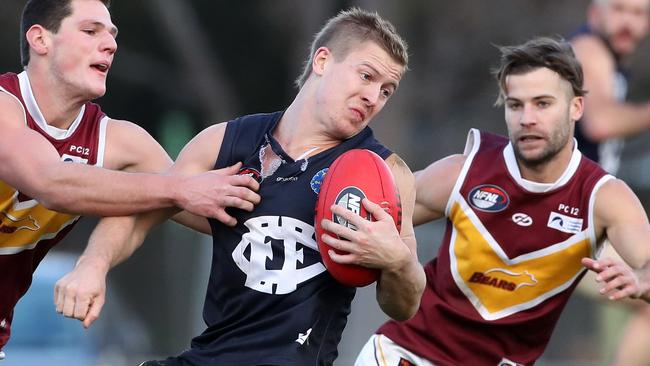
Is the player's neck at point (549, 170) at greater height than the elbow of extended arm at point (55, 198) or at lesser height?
greater

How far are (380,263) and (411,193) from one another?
50 cm

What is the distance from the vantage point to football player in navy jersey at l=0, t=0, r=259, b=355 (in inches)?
199

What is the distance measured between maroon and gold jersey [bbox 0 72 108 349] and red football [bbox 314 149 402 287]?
117 centimetres

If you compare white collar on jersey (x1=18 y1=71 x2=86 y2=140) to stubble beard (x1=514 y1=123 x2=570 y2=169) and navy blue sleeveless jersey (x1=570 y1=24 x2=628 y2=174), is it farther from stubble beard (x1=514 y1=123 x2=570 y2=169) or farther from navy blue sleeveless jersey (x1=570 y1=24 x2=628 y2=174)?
navy blue sleeveless jersey (x1=570 y1=24 x2=628 y2=174)

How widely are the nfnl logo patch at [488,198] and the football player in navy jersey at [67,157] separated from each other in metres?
1.58

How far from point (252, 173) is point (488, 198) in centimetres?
157

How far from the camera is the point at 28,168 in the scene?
510 cm

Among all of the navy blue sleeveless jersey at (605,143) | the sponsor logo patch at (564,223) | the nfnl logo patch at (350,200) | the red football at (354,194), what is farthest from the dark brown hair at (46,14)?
the navy blue sleeveless jersey at (605,143)

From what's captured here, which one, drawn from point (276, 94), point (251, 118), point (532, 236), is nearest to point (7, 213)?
point (251, 118)

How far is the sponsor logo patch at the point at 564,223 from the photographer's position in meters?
6.21

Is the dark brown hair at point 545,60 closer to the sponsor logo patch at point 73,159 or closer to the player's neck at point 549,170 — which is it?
the player's neck at point 549,170

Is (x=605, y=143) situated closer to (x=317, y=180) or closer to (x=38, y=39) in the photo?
(x=317, y=180)

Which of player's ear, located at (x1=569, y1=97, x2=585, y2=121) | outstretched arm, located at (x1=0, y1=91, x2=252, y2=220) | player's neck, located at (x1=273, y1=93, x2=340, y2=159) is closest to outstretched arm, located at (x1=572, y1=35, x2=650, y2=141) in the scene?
player's ear, located at (x1=569, y1=97, x2=585, y2=121)

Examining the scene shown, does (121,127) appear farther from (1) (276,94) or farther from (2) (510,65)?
(1) (276,94)
